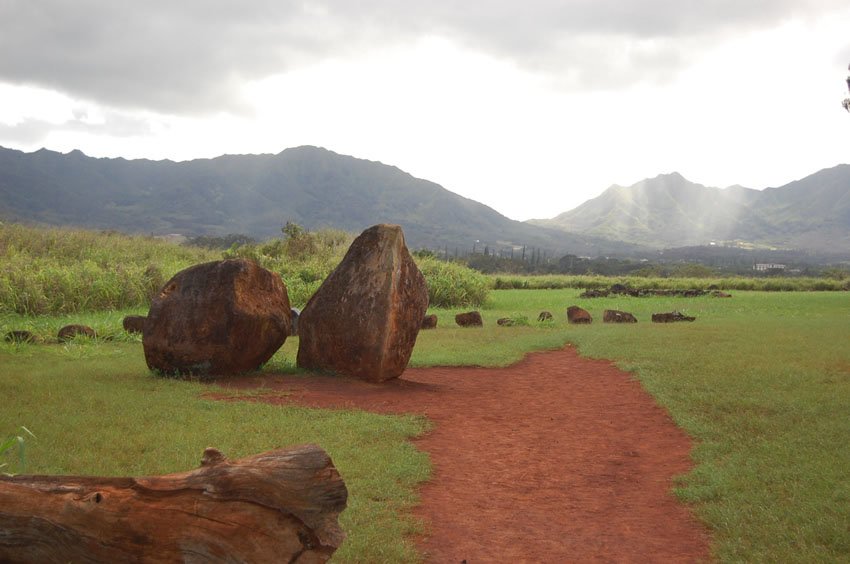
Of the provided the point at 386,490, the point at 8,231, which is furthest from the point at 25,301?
the point at 386,490

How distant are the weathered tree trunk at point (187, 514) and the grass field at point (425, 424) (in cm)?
128

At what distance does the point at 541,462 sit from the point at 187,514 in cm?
480

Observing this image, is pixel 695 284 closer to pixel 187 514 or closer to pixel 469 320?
pixel 469 320

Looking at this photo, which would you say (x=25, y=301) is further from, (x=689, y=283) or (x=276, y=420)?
(x=689, y=283)

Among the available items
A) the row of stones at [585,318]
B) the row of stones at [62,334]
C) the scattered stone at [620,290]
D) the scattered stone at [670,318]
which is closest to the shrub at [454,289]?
the row of stones at [585,318]

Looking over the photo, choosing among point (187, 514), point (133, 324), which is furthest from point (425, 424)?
point (133, 324)

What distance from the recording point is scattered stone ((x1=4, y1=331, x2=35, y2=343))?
1469 centimetres

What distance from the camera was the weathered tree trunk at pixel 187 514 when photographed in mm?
3760

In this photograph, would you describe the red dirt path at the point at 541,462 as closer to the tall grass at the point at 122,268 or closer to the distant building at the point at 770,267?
the tall grass at the point at 122,268

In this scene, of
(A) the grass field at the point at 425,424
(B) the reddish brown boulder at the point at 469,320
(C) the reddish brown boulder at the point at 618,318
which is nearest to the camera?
(A) the grass field at the point at 425,424

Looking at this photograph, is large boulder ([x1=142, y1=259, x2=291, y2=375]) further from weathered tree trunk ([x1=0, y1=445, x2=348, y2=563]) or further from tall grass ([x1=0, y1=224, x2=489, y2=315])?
tall grass ([x1=0, y1=224, x2=489, y2=315])

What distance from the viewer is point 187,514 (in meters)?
3.90

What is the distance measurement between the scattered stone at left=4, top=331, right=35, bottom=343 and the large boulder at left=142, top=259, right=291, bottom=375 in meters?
4.51

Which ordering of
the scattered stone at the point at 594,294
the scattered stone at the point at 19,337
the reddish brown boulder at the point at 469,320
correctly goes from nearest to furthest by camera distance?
1. the scattered stone at the point at 19,337
2. the reddish brown boulder at the point at 469,320
3. the scattered stone at the point at 594,294
